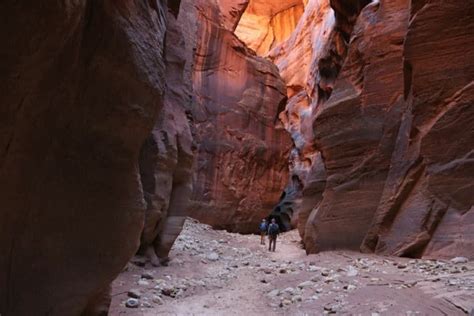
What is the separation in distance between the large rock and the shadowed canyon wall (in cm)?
741

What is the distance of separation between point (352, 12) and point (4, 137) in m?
15.6

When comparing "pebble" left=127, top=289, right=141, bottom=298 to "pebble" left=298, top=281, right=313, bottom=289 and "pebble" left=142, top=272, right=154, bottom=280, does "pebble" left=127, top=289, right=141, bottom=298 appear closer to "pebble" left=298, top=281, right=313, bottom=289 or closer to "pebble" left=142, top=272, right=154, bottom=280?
"pebble" left=142, top=272, right=154, bottom=280

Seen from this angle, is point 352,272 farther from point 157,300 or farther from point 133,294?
point 133,294

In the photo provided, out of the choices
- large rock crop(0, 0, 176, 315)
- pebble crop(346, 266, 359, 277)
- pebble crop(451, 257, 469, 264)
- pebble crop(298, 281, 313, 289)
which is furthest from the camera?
pebble crop(346, 266, 359, 277)

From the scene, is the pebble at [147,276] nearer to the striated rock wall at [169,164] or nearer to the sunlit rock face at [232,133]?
the striated rock wall at [169,164]

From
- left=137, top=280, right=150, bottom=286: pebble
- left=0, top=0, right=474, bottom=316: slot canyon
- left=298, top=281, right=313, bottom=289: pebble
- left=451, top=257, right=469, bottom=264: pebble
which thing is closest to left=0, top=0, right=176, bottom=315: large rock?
left=0, top=0, right=474, bottom=316: slot canyon

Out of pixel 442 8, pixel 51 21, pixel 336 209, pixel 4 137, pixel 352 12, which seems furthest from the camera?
pixel 352 12

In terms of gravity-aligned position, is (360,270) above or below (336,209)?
below

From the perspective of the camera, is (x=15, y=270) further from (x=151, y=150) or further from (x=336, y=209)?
(x=336, y=209)

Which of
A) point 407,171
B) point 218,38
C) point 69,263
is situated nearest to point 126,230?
point 69,263

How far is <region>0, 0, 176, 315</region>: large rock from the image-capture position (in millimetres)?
3363

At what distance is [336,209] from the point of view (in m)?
12.8

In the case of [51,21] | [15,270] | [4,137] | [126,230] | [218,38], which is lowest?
[15,270]

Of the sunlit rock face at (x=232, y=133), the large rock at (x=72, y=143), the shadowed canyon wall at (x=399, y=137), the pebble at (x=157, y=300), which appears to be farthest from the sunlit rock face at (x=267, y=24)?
the large rock at (x=72, y=143)
